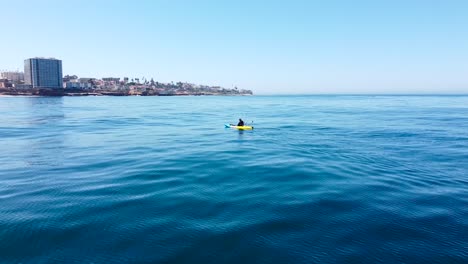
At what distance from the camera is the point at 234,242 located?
1173cm

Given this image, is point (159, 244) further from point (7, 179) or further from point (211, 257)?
point (7, 179)

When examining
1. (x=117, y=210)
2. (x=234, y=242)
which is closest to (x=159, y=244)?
(x=234, y=242)

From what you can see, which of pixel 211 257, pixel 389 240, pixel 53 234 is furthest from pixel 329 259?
pixel 53 234

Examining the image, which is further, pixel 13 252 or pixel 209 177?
pixel 209 177

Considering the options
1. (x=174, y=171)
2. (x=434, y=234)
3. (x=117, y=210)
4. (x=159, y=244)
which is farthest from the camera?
(x=174, y=171)

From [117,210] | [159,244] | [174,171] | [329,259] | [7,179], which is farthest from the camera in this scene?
[174,171]

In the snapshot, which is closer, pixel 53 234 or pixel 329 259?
pixel 329 259

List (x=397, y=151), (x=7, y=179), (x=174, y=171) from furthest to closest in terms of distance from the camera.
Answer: (x=397, y=151)
(x=174, y=171)
(x=7, y=179)

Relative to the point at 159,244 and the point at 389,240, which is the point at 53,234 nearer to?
the point at 159,244

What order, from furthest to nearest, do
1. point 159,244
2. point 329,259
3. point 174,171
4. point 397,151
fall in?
1. point 397,151
2. point 174,171
3. point 159,244
4. point 329,259

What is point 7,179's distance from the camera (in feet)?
64.2

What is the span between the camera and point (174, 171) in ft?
70.7

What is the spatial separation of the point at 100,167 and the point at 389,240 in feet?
65.0

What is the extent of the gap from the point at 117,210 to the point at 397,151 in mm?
26921
